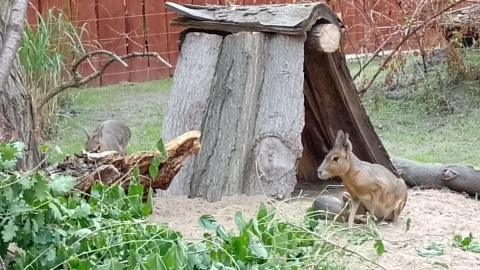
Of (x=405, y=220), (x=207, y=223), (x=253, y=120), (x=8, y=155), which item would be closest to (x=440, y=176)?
(x=405, y=220)

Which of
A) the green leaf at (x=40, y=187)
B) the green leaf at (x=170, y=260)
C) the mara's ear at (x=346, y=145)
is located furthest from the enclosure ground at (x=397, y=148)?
the green leaf at (x=40, y=187)

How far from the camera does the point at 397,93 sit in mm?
10023

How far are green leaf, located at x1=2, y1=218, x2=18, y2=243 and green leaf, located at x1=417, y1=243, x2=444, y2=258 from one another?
1.96 meters

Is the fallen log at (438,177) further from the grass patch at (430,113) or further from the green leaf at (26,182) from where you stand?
the green leaf at (26,182)

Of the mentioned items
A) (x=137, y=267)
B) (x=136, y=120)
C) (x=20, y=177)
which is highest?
(x=20, y=177)

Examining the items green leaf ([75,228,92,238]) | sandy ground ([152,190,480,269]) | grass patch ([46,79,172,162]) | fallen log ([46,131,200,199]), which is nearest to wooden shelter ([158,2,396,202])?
sandy ground ([152,190,480,269])

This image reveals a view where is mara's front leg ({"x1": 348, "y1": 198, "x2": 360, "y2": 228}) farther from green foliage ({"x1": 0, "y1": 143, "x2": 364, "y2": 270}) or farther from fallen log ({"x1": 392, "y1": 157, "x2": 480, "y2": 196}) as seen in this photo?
fallen log ({"x1": 392, "y1": 157, "x2": 480, "y2": 196})

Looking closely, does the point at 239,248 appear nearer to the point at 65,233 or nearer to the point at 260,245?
the point at 260,245

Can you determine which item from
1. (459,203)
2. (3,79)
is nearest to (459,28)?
(459,203)

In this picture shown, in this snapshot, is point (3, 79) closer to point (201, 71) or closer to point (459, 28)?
point (201, 71)

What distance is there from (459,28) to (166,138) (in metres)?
5.34

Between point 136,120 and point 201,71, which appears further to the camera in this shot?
point 136,120

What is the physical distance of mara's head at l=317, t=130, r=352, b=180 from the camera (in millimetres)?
4809

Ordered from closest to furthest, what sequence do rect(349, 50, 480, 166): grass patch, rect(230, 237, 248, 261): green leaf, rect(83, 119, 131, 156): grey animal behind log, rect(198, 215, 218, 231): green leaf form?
1. rect(230, 237, 248, 261): green leaf
2. rect(198, 215, 218, 231): green leaf
3. rect(83, 119, 131, 156): grey animal behind log
4. rect(349, 50, 480, 166): grass patch
